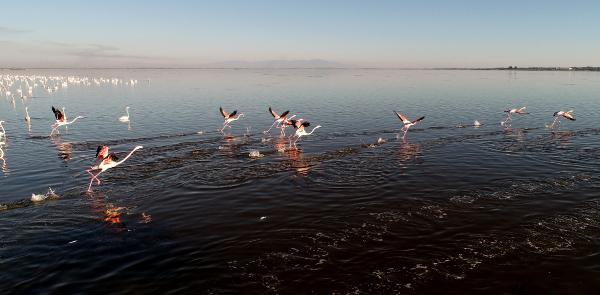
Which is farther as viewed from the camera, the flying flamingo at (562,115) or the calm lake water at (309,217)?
the flying flamingo at (562,115)

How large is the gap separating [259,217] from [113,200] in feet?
19.9

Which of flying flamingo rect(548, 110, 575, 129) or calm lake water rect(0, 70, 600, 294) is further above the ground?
flying flamingo rect(548, 110, 575, 129)

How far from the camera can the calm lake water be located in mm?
10328

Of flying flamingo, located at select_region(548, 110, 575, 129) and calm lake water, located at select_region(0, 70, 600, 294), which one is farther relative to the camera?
flying flamingo, located at select_region(548, 110, 575, 129)

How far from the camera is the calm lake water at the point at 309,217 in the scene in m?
10.3

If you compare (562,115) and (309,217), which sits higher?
(562,115)

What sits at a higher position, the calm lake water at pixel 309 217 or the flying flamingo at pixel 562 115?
the flying flamingo at pixel 562 115

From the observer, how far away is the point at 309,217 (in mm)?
14375

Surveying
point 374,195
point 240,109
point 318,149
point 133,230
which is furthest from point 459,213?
point 240,109

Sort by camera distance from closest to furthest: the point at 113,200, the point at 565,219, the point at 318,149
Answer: the point at 565,219 < the point at 113,200 < the point at 318,149

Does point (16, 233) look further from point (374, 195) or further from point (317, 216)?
point (374, 195)

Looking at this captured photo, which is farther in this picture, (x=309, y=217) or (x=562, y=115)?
(x=562, y=115)

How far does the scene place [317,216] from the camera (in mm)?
14422

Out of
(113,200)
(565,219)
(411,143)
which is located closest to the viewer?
(565,219)
